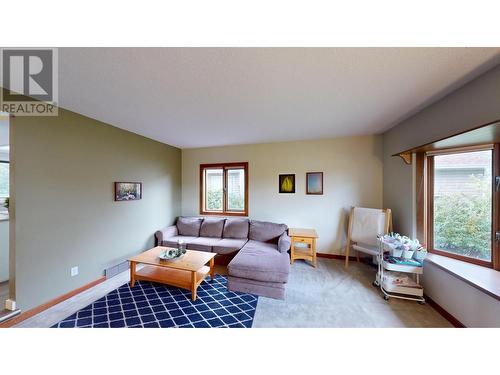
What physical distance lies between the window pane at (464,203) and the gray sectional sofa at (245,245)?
1921 millimetres

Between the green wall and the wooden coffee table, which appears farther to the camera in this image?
the wooden coffee table

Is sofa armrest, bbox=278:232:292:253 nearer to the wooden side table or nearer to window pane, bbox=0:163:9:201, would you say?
the wooden side table

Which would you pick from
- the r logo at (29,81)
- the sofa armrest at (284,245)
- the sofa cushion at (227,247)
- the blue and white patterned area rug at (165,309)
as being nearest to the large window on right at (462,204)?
the sofa armrest at (284,245)

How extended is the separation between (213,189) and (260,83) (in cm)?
293

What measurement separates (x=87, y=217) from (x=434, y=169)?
4.60 meters

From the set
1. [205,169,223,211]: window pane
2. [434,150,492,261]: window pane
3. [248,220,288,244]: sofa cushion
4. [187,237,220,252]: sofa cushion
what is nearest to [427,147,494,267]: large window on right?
[434,150,492,261]: window pane

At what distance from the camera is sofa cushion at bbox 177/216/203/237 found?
11.8 feet

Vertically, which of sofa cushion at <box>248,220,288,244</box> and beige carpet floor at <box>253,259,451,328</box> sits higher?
sofa cushion at <box>248,220,288,244</box>

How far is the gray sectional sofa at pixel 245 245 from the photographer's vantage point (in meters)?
2.15

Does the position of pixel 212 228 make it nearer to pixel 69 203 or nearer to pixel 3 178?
pixel 69 203

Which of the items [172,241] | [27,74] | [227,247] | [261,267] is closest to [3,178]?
[27,74]

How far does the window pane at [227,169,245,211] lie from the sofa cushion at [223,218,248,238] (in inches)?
17.5
